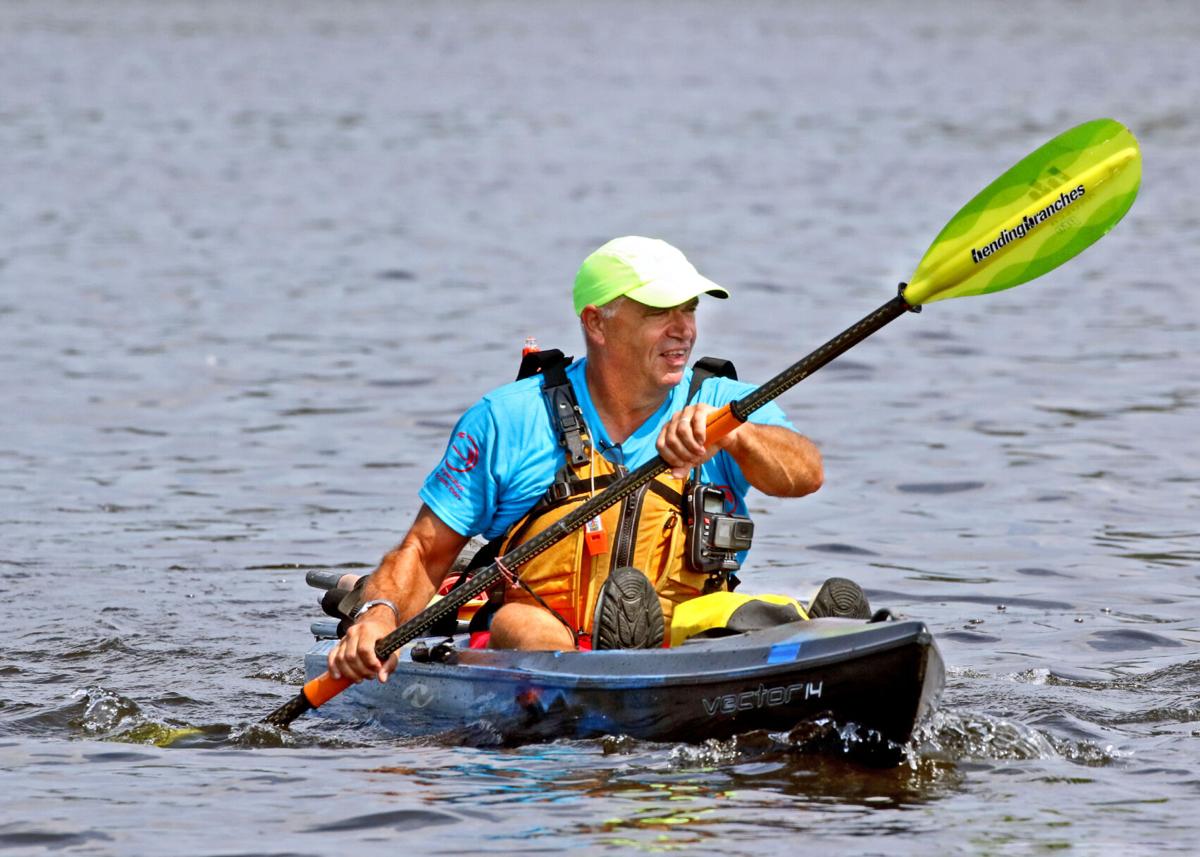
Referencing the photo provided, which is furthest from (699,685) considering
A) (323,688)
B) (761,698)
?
(323,688)

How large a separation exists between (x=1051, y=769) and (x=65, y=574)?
15.9 feet

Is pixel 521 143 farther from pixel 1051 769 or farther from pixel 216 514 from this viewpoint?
pixel 1051 769

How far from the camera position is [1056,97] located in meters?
31.7

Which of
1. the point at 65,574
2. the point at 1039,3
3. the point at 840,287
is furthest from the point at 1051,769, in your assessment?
the point at 1039,3

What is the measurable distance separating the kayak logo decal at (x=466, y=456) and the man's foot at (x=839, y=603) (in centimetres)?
107

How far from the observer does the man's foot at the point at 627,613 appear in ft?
18.2

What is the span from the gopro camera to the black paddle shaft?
21 centimetres

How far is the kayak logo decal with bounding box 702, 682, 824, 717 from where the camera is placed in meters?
5.35

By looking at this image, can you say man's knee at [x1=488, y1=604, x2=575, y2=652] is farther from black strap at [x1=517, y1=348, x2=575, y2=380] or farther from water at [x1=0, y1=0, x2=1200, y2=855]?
black strap at [x1=517, y1=348, x2=575, y2=380]

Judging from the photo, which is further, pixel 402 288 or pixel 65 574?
pixel 402 288

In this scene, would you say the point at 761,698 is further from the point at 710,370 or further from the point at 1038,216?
the point at 1038,216

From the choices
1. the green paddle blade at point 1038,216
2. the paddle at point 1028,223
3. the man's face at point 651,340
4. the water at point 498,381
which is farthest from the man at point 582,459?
the green paddle blade at point 1038,216

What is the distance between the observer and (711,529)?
18.9 feet

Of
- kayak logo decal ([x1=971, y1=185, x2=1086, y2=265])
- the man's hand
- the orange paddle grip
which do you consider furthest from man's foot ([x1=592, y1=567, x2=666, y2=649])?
kayak logo decal ([x1=971, y1=185, x2=1086, y2=265])
